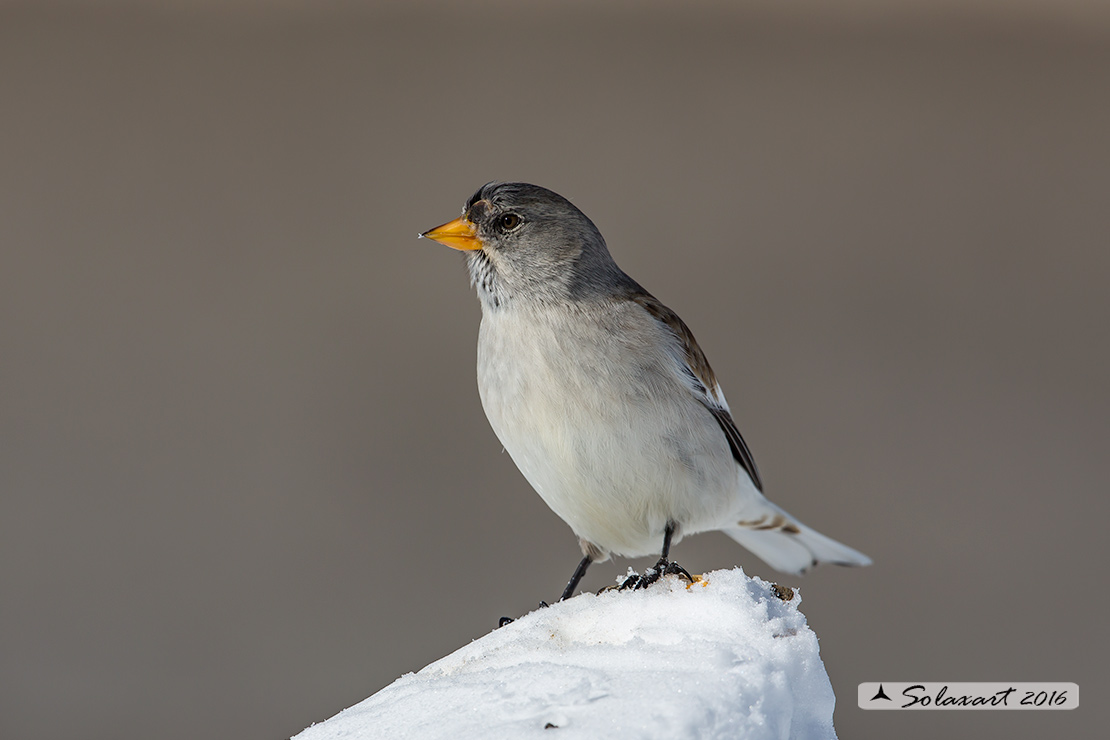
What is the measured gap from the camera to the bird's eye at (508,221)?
1.53 meters

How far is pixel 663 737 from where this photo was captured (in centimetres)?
71

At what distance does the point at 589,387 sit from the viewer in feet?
4.45

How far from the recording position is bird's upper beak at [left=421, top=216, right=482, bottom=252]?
1508 millimetres

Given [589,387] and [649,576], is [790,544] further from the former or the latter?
[589,387]

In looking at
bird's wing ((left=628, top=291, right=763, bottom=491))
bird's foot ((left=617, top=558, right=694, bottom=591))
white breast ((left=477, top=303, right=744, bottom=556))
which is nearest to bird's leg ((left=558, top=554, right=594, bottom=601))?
white breast ((left=477, top=303, right=744, bottom=556))

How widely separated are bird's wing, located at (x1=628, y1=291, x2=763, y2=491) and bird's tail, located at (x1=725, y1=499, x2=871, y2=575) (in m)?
0.17

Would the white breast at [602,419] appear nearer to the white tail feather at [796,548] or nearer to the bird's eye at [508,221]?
the bird's eye at [508,221]

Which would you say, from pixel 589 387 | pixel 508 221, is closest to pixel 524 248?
pixel 508 221

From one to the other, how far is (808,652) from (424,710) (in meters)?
0.38

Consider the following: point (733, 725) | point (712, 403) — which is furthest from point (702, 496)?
point (733, 725)

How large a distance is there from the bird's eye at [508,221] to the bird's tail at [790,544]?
0.78 meters

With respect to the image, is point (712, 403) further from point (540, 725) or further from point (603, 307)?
point (540, 725)

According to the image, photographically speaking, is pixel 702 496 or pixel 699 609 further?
pixel 702 496

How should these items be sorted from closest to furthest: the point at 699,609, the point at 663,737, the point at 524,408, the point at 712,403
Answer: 1. the point at 663,737
2. the point at 699,609
3. the point at 524,408
4. the point at 712,403
